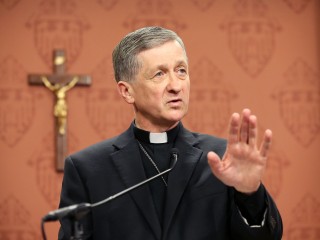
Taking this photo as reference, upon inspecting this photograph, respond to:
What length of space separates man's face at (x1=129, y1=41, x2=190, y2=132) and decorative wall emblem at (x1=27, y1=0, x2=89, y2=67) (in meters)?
2.21

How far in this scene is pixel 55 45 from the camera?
4.34m

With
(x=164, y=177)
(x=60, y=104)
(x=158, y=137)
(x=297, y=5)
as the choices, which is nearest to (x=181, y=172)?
(x=164, y=177)

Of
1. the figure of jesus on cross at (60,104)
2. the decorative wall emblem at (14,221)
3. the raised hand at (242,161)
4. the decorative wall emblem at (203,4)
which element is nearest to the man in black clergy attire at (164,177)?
the raised hand at (242,161)

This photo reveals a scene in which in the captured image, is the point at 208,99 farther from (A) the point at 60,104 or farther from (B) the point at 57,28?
(B) the point at 57,28

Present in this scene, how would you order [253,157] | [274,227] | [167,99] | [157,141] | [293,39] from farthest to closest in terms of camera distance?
[293,39]
[157,141]
[167,99]
[274,227]
[253,157]

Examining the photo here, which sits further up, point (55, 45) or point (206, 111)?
point (55, 45)

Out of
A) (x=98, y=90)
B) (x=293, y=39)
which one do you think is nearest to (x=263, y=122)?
(x=293, y=39)

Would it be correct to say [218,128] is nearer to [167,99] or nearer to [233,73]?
[233,73]

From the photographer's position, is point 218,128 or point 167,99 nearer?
point 167,99

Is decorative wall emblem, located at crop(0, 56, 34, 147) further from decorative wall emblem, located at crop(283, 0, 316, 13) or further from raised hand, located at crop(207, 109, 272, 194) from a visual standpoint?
raised hand, located at crop(207, 109, 272, 194)

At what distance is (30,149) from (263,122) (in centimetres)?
173

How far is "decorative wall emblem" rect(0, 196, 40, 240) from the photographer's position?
419 cm

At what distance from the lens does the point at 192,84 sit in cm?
444

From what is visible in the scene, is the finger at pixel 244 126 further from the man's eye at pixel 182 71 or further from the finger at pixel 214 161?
the man's eye at pixel 182 71
